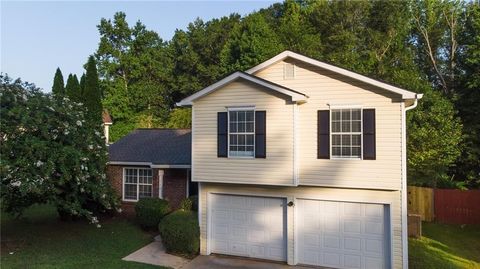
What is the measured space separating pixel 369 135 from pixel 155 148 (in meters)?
10.8

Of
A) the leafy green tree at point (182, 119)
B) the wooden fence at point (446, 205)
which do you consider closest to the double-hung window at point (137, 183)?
the wooden fence at point (446, 205)

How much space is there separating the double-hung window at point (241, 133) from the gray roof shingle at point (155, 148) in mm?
4500

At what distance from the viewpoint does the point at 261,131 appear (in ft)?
40.2

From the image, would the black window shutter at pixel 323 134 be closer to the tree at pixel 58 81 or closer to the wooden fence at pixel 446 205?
the wooden fence at pixel 446 205

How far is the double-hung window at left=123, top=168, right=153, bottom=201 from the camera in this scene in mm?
17859

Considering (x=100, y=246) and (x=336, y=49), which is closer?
(x=100, y=246)

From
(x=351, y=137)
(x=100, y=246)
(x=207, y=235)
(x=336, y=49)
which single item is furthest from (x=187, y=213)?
(x=336, y=49)

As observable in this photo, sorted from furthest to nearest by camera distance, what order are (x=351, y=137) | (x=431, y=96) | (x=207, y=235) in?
(x=431, y=96) → (x=207, y=235) → (x=351, y=137)

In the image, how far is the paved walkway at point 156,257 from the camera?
485 inches

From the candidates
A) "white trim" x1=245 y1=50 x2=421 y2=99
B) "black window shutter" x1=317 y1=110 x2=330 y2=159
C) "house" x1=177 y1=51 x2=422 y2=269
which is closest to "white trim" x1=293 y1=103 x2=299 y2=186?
"house" x1=177 y1=51 x2=422 y2=269

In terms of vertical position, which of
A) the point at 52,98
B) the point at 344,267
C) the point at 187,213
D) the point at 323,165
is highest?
the point at 52,98

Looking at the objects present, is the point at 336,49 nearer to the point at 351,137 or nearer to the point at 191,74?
the point at 191,74

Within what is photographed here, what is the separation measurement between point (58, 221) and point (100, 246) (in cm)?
516

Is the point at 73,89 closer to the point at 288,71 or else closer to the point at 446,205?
the point at 288,71
